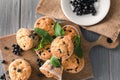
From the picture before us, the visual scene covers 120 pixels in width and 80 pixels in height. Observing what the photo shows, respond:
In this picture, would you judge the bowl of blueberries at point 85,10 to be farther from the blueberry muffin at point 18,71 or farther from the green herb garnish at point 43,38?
the blueberry muffin at point 18,71

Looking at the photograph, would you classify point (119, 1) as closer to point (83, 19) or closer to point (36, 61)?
point (83, 19)

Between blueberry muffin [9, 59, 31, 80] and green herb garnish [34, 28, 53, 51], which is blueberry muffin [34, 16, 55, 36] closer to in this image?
green herb garnish [34, 28, 53, 51]

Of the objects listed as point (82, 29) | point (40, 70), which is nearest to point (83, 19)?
point (82, 29)

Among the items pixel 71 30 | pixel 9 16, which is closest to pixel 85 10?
pixel 71 30

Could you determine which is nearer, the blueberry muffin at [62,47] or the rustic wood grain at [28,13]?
the blueberry muffin at [62,47]

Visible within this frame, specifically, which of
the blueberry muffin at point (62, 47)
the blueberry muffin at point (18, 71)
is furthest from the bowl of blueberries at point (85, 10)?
the blueberry muffin at point (18, 71)

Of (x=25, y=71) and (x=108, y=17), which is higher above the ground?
(x=108, y=17)
